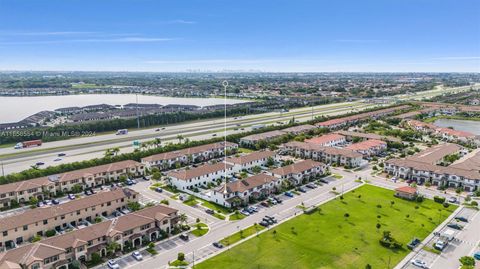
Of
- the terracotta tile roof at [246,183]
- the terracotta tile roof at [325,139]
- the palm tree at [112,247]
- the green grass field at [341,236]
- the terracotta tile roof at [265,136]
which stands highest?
the terracotta tile roof at [265,136]

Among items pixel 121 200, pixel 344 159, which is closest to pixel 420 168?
pixel 344 159

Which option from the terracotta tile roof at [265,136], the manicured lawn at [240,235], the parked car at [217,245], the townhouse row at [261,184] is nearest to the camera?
the parked car at [217,245]

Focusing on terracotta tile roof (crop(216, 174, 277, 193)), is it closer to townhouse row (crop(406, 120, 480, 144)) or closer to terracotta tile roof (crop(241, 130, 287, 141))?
terracotta tile roof (crop(241, 130, 287, 141))

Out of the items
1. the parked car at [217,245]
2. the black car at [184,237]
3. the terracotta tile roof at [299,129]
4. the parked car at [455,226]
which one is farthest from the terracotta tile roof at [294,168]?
the terracotta tile roof at [299,129]

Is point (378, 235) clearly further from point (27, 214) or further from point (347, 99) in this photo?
point (347, 99)

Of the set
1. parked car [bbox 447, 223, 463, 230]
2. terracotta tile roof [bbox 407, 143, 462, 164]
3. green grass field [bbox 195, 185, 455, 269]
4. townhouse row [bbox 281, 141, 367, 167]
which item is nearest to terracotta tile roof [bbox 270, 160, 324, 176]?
green grass field [bbox 195, 185, 455, 269]

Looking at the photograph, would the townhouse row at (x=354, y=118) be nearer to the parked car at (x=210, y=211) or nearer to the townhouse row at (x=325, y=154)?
the townhouse row at (x=325, y=154)

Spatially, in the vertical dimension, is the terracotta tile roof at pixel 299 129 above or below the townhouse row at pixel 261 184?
above
